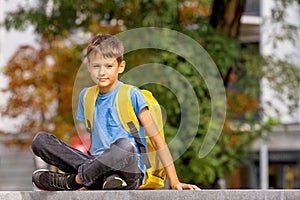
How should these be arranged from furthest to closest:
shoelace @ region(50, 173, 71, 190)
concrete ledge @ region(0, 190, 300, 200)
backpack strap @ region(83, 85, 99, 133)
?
1. backpack strap @ region(83, 85, 99, 133)
2. shoelace @ region(50, 173, 71, 190)
3. concrete ledge @ region(0, 190, 300, 200)

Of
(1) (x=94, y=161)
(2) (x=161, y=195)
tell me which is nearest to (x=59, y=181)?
(1) (x=94, y=161)

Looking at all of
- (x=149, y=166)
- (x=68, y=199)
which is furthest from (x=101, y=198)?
(x=149, y=166)

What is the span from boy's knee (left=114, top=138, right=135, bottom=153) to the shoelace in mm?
437

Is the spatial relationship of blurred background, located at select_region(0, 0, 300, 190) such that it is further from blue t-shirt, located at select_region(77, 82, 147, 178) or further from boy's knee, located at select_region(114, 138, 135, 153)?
boy's knee, located at select_region(114, 138, 135, 153)

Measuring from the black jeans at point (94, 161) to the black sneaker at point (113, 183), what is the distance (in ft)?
0.17

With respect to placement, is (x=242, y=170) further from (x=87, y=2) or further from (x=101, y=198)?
(x=101, y=198)

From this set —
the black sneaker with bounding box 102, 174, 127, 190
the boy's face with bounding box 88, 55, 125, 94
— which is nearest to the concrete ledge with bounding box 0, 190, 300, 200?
the black sneaker with bounding box 102, 174, 127, 190

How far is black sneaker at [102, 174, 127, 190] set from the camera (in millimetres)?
6316

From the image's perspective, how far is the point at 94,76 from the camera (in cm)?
673

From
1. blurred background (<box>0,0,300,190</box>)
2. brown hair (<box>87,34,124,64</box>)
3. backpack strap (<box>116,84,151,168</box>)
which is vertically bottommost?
blurred background (<box>0,0,300,190</box>)

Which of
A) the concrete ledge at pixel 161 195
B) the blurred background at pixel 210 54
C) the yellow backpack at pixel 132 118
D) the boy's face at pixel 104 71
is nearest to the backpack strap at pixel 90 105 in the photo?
the yellow backpack at pixel 132 118

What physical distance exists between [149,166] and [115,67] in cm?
73

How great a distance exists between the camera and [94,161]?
640cm

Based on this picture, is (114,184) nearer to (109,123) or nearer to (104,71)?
(109,123)
